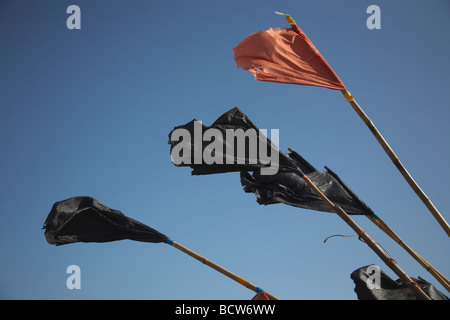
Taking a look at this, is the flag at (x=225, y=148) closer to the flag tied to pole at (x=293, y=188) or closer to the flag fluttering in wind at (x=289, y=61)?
the flag tied to pole at (x=293, y=188)

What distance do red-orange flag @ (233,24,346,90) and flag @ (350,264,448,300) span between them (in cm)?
389

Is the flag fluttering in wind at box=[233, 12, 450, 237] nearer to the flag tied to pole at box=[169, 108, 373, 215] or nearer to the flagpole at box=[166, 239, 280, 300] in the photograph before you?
the flag tied to pole at box=[169, 108, 373, 215]

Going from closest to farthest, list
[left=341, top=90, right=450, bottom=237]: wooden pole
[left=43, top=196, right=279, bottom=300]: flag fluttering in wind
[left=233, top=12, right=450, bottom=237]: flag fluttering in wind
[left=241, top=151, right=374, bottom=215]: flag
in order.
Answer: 1. [left=341, top=90, right=450, bottom=237]: wooden pole
2. [left=233, top=12, right=450, bottom=237]: flag fluttering in wind
3. [left=43, top=196, right=279, bottom=300]: flag fluttering in wind
4. [left=241, top=151, right=374, bottom=215]: flag

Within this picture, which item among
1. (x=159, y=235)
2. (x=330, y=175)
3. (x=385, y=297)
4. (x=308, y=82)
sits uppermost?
(x=308, y=82)

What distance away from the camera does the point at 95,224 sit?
38.3 feet

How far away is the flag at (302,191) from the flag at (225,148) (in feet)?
4.44

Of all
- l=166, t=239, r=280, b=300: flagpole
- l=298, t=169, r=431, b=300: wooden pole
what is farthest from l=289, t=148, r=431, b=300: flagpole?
l=166, t=239, r=280, b=300: flagpole

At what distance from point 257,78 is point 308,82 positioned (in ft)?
3.61

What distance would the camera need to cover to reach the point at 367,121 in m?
10.0

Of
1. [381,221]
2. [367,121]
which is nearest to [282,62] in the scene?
[367,121]

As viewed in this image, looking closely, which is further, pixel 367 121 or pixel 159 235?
pixel 159 235

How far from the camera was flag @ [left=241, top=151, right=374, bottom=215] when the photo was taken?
38.6ft

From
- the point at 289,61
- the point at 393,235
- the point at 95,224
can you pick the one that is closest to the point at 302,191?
the point at 393,235
